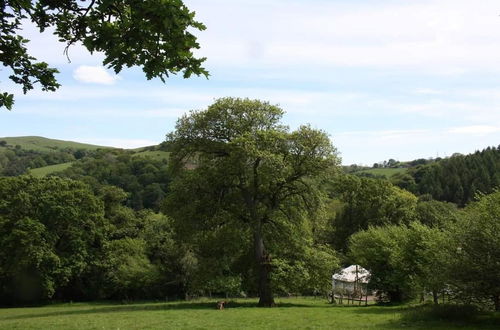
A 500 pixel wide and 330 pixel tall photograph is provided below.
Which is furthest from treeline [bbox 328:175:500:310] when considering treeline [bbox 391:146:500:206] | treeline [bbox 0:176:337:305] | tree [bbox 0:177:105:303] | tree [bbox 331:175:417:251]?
treeline [bbox 391:146:500:206]

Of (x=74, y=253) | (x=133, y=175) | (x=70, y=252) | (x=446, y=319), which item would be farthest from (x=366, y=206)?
(x=133, y=175)

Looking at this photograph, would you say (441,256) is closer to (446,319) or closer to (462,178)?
(446,319)

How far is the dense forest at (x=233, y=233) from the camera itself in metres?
24.1

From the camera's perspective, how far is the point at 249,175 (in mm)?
31531

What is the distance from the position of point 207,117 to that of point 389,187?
44.2 m

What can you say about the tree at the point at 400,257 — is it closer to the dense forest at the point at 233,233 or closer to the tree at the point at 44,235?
the dense forest at the point at 233,233

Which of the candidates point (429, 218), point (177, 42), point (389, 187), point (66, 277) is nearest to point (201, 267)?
point (66, 277)

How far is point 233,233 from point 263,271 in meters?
3.54

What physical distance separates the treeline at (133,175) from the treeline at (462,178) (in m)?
67.3

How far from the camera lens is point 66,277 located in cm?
4691

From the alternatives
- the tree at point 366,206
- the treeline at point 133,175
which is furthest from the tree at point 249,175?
the treeline at point 133,175

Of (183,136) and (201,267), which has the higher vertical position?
(183,136)

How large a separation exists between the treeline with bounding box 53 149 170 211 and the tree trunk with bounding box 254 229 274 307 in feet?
243

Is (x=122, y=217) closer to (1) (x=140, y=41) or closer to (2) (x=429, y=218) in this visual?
(2) (x=429, y=218)
